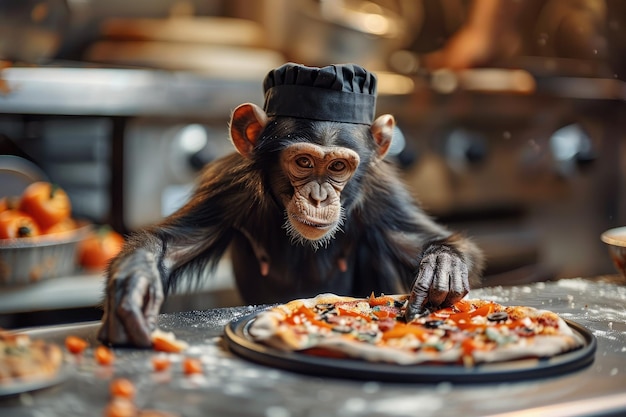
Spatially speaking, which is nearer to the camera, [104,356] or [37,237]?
[104,356]

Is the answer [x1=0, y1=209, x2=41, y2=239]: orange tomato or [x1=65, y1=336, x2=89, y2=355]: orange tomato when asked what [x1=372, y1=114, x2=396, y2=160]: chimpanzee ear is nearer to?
[x1=65, y1=336, x2=89, y2=355]: orange tomato

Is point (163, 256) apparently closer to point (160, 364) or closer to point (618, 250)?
point (160, 364)

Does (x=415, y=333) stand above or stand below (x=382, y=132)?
below

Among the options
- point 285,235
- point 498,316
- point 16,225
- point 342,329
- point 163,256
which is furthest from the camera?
point 16,225

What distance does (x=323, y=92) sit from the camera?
178 centimetres

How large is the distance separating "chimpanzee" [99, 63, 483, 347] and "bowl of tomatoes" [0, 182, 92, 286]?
847 mm

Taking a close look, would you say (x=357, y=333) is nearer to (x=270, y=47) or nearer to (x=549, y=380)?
(x=549, y=380)

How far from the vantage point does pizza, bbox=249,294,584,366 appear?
1387mm

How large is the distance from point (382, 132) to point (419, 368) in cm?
73

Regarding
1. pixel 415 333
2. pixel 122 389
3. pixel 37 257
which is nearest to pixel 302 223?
pixel 415 333

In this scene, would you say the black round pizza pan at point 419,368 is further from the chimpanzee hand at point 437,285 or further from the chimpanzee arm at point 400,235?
the chimpanzee arm at point 400,235

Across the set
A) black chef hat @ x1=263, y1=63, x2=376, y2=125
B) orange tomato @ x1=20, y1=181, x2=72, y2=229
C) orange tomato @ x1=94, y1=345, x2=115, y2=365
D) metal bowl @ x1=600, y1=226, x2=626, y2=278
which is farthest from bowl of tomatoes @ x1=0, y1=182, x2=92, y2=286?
metal bowl @ x1=600, y1=226, x2=626, y2=278

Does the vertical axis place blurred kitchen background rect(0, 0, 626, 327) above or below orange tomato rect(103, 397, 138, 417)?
above

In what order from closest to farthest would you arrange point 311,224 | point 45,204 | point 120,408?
point 120,408 → point 311,224 → point 45,204
